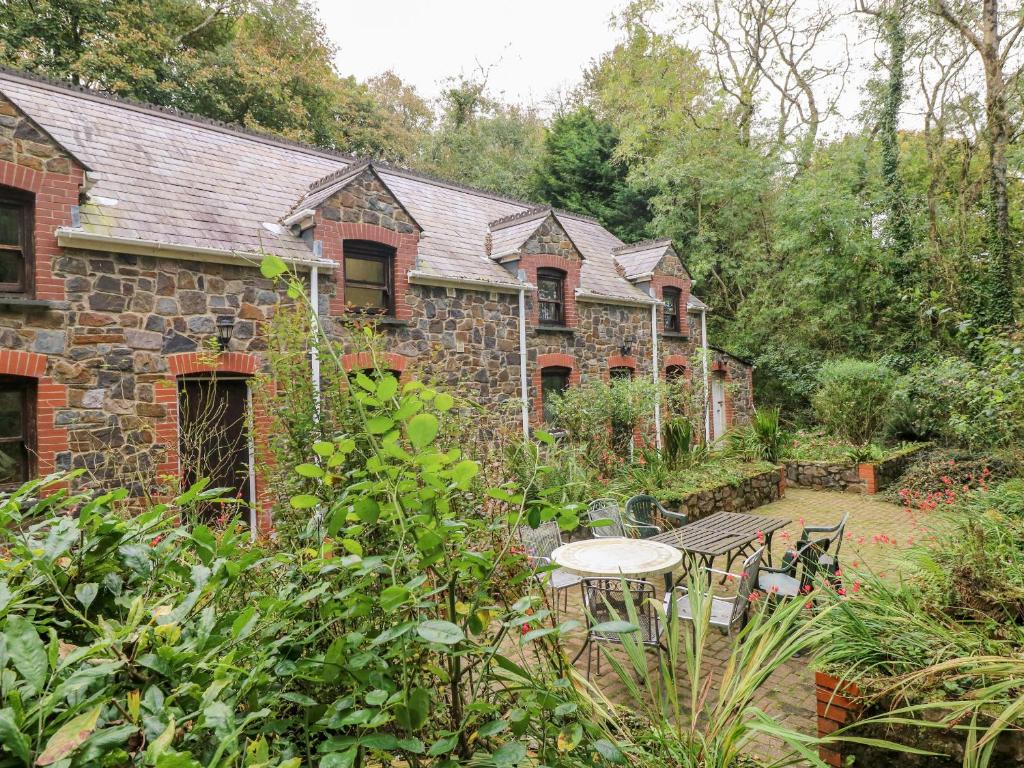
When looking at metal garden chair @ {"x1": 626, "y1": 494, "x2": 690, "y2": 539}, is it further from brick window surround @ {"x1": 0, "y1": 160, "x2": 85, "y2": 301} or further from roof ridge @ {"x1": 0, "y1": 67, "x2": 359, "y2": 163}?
roof ridge @ {"x1": 0, "y1": 67, "x2": 359, "y2": 163}

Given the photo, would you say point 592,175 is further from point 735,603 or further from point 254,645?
point 254,645

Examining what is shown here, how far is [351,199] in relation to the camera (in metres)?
8.31

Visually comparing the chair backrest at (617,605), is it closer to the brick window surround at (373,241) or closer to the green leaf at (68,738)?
the green leaf at (68,738)

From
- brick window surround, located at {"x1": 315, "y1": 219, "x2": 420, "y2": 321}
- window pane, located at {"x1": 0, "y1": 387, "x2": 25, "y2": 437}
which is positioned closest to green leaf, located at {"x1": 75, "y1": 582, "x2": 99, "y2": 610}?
window pane, located at {"x1": 0, "y1": 387, "x2": 25, "y2": 437}

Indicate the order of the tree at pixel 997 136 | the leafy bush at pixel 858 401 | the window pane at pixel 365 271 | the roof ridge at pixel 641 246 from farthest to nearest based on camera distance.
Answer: the roof ridge at pixel 641 246
the leafy bush at pixel 858 401
the tree at pixel 997 136
the window pane at pixel 365 271

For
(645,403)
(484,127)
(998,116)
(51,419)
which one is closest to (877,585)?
(645,403)

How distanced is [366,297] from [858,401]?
10.1 meters

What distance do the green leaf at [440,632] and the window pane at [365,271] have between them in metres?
7.87

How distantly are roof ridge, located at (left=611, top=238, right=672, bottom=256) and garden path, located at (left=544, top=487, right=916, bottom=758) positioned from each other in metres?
6.55

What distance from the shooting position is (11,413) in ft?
19.6

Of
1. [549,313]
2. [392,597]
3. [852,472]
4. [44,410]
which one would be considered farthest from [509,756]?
[852,472]

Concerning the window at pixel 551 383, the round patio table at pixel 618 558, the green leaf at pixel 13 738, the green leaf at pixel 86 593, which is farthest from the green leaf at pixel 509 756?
the window at pixel 551 383

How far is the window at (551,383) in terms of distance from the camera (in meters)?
10.8

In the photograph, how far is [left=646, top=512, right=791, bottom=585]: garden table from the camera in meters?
4.77
